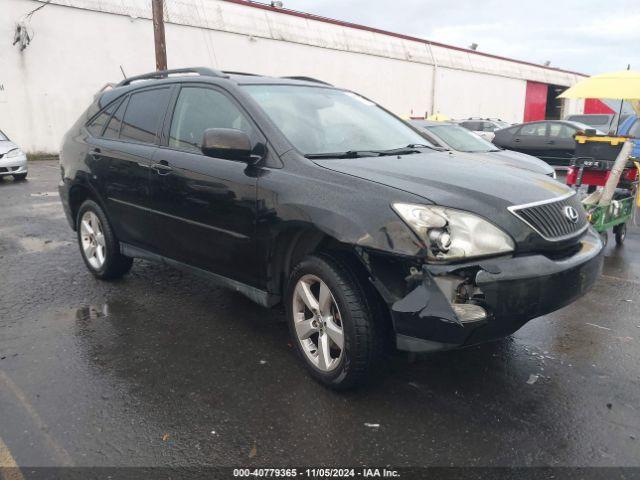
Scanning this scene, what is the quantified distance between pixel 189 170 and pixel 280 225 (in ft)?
3.20

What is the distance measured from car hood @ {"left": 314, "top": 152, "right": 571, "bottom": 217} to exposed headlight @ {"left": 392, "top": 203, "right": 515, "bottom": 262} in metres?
0.06

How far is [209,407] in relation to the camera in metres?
2.88

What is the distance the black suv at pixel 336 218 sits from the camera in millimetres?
2564

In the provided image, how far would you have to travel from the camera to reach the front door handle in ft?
12.6

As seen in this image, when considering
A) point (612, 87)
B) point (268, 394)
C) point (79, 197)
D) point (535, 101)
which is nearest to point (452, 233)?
point (268, 394)

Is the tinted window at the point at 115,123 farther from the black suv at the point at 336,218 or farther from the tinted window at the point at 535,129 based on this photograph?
the tinted window at the point at 535,129

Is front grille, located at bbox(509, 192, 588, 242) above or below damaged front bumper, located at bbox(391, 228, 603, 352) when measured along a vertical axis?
above

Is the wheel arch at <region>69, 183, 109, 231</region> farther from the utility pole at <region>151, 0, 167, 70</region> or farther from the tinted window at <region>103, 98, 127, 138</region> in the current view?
the utility pole at <region>151, 0, 167, 70</region>

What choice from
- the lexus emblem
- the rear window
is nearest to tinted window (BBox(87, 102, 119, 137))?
the lexus emblem

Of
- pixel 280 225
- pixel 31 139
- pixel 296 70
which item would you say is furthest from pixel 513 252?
pixel 296 70

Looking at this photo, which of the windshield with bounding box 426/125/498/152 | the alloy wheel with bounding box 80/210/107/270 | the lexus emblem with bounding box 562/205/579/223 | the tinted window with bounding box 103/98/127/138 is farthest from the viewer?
the windshield with bounding box 426/125/498/152

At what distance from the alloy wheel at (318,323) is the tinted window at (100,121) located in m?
2.79

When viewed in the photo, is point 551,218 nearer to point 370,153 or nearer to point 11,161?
point 370,153

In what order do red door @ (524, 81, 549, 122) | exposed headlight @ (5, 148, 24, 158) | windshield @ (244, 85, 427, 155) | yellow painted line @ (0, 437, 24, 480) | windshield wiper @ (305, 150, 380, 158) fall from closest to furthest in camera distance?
yellow painted line @ (0, 437, 24, 480)
windshield wiper @ (305, 150, 380, 158)
windshield @ (244, 85, 427, 155)
exposed headlight @ (5, 148, 24, 158)
red door @ (524, 81, 549, 122)
